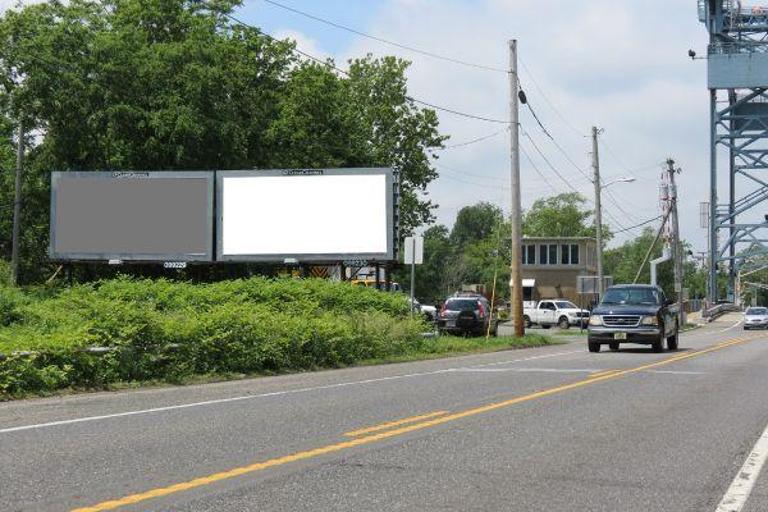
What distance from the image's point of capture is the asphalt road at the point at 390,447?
265 inches

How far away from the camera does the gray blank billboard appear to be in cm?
3509

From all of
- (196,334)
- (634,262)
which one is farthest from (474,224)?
(196,334)

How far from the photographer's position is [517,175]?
3275 cm

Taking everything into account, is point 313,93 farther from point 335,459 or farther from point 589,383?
point 335,459

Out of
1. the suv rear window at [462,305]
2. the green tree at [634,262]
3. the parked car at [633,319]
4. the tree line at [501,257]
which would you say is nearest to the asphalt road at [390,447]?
the parked car at [633,319]

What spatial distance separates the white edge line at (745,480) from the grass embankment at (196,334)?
10422mm

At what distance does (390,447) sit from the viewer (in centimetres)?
881

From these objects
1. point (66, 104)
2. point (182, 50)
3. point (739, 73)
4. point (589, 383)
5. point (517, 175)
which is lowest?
point (589, 383)

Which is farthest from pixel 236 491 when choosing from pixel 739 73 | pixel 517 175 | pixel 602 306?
pixel 739 73

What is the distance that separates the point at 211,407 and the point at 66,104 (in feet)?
95.8

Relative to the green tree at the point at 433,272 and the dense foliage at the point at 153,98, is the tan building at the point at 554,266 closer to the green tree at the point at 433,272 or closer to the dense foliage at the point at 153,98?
the dense foliage at the point at 153,98

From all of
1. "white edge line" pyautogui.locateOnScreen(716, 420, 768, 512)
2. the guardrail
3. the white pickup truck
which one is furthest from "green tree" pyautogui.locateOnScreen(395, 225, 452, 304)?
"white edge line" pyautogui.locateOnScreen(716, 420, 768, 512)

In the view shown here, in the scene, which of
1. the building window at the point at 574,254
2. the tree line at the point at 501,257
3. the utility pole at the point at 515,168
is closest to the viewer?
the utility pole at the point at 515,168

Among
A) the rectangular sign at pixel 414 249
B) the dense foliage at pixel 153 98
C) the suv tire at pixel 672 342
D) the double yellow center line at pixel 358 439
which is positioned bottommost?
the suv tire at pixel 672 342
